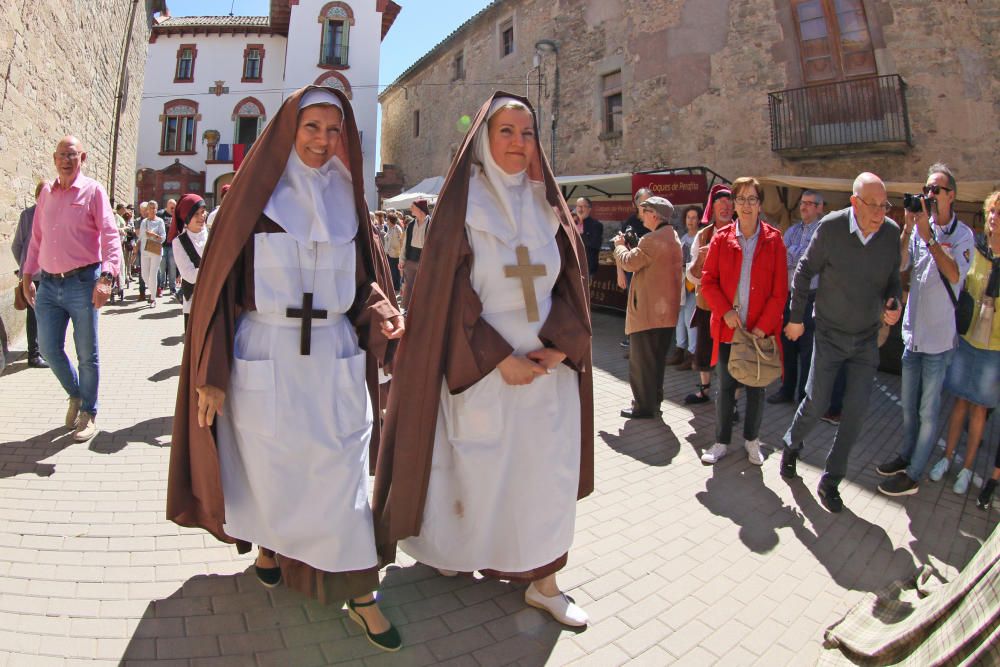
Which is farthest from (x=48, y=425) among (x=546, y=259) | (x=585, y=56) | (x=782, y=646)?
(x=585, y=56)

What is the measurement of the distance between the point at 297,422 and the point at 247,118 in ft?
114

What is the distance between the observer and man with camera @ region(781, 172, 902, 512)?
143 inches

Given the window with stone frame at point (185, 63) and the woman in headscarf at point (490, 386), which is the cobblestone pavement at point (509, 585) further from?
the window with stone frame at point (185, 63)

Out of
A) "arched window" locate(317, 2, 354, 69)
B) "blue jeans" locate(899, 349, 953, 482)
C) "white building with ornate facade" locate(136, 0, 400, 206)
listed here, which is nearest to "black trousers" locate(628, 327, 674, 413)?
"blue jeans" locate(899, 349, 953, 482)

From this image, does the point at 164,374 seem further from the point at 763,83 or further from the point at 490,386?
the point at 763,83

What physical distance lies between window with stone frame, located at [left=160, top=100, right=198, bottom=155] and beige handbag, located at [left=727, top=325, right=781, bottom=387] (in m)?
34.3

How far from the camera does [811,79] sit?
13.2 m

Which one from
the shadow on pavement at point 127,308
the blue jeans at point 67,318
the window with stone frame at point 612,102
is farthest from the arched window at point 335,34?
the blue jeans at point 67,318

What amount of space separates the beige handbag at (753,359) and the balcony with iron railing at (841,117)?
33.8 feet

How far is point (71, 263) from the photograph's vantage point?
4.21 m

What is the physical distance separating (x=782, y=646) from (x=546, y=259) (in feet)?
6.26

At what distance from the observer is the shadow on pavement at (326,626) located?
223cm

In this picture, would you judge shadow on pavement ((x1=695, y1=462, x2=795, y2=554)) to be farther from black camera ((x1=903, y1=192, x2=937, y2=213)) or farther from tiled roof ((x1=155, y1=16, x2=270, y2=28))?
tiled roof ((x1=155, y1=16, x2=270, y2=28))

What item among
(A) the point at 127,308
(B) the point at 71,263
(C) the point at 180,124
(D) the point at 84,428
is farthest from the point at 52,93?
(C) the point at 180,124
